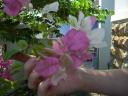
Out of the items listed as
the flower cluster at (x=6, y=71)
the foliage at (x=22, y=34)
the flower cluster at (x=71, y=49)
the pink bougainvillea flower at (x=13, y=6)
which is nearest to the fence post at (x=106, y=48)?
the foliage at (x=22, y=34)

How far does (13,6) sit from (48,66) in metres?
0.17

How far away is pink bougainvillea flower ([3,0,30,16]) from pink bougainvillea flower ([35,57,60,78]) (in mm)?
154

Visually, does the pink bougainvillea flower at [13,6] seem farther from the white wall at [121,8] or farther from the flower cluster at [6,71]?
the white wall at [121,8]

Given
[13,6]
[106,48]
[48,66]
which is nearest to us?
[48,66]

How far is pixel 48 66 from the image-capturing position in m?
0.51

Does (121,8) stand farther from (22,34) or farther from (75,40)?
(75,40)

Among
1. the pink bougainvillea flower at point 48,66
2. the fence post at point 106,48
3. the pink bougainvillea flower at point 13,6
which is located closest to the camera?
the pink bougainvillea flower at point 48,66

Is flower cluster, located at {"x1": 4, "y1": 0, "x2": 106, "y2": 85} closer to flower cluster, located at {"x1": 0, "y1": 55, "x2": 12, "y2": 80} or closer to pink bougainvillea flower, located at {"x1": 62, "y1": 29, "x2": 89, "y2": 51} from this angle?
pink bougainvillea flower, located at {"x1": 62, "y1": 29, "x2": 89, "y2": 51}

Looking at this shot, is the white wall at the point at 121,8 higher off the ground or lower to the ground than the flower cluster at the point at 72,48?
higher

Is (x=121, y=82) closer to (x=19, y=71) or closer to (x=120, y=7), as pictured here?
(x=19, y=71)

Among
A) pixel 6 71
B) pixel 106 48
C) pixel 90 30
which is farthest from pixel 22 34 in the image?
pixel 106 48

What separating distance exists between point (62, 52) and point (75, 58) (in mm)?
19

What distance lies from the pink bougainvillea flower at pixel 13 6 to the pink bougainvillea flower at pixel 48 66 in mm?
154

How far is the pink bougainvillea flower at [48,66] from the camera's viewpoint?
51 centimetres
